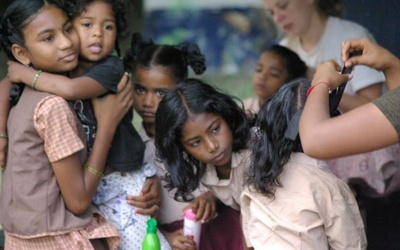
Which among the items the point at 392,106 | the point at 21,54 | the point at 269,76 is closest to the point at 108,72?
the point at 21,54

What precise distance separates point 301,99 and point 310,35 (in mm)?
1749

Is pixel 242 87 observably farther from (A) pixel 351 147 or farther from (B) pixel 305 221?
(A) pixel 351 147

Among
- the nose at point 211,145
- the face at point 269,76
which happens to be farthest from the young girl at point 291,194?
the face at point 269,76

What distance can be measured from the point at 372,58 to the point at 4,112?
1.49 metres

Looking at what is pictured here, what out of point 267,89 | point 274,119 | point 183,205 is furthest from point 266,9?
point 274,119

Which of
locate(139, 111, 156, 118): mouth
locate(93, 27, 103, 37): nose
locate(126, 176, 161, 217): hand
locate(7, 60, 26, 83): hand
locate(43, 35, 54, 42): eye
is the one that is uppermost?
locate(43, 35, 54, 42): eye

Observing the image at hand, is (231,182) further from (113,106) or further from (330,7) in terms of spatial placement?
(330,7)

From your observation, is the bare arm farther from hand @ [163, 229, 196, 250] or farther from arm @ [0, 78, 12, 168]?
arm @ [0, 78, 12, 168]

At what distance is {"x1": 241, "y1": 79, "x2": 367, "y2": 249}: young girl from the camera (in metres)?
2.89

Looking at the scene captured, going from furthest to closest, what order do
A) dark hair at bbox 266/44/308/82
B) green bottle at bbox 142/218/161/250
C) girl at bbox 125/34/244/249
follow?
dark hair at bbox 266/44/308/82, girl at bbox 125/34/244/249, green bottle at bbox 142/218/161/250

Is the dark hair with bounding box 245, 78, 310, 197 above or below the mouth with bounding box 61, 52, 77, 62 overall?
below

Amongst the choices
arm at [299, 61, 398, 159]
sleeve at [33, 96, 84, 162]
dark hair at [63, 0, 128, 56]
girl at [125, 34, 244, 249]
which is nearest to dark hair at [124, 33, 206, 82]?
girl at [125, 34, 244, 249]

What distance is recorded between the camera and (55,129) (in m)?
3.14

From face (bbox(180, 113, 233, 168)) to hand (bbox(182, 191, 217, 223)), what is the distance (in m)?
0.30
